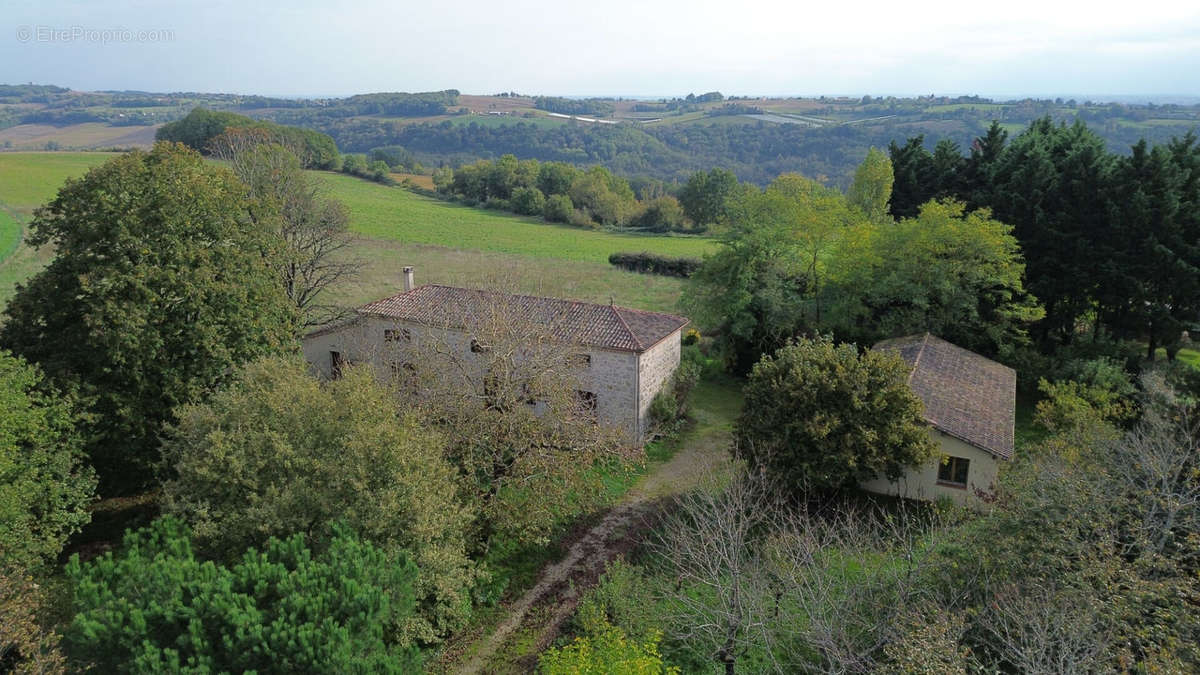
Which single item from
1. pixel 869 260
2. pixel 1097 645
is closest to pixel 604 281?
pixel 869 260

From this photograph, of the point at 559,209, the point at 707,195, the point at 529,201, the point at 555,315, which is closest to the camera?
the point at 555,315

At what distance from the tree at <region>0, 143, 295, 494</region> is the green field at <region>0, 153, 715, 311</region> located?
1163 cm

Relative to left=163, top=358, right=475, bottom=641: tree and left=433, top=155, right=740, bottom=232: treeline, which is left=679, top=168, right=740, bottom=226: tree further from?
left=163, top=358, right=475, bottom=641: tree

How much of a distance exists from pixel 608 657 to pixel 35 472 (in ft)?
43.1

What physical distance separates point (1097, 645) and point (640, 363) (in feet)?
54.2

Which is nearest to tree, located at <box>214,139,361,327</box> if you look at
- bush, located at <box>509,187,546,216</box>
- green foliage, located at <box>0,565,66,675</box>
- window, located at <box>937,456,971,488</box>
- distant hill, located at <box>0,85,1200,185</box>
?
green foliage, located at <box>0,565,66,675</box>

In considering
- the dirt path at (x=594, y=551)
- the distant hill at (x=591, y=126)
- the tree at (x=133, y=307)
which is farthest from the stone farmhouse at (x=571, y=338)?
the distant hill at (x=591, y=126)

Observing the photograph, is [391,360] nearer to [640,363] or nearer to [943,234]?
[640,363]

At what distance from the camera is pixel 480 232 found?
6744 centimetres

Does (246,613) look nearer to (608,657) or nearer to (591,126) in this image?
(608,657)

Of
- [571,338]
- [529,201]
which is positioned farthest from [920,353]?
[529,201]

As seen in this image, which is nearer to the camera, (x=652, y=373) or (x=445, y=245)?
(x=652, y=373)

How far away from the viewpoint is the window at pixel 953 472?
21234 millimetres

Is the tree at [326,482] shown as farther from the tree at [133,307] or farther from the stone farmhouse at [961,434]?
the stone farmhouse at [961,434]
